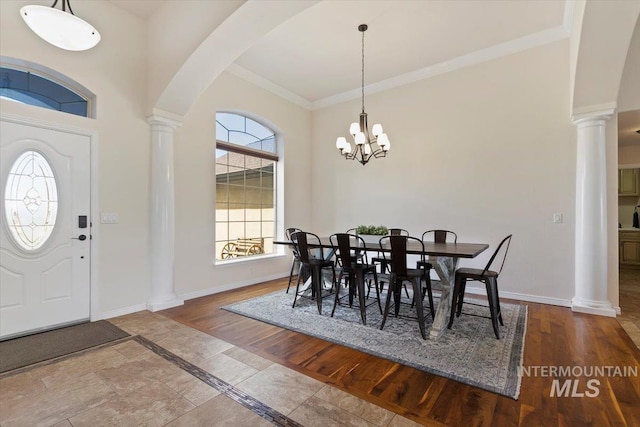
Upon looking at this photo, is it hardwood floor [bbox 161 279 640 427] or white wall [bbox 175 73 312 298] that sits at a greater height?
white wall [bbox 175 73 312 298]

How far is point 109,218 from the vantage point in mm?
3369

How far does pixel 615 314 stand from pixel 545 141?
219 centimetres

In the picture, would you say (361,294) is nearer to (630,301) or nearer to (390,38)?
(390,38)

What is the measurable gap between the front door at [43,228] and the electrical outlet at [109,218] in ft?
0.42

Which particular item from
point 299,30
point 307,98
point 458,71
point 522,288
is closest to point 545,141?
point 458,71

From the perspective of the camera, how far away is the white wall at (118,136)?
3229mm

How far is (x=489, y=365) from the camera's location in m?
2.23

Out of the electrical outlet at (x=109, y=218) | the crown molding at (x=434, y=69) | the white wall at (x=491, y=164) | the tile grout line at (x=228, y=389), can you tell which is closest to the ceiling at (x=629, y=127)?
the white wall at (x=491, y=164)

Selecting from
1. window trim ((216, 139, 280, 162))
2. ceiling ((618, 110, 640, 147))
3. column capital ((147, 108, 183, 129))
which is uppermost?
ceiling ((618, 110, 640, 147))

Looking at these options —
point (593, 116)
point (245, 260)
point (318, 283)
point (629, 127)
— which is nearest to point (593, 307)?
point (593, 116)

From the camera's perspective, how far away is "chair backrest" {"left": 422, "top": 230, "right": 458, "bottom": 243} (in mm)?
4020

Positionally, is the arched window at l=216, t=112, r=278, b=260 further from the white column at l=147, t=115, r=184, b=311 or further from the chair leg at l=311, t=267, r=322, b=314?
the chair leg at l=311, t=267, r=322, b=314

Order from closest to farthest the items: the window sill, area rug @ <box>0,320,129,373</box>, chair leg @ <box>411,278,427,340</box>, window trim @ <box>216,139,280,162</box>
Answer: area rug @ <box>0,320,129,373</box> → chair leg @ <box>411,278,427,340</box> → the window sill → window trim @ <box>216,139,280,162</box>

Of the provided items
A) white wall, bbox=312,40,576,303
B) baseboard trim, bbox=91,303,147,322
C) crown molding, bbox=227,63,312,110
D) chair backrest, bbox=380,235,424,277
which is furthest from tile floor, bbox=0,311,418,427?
crown molding, bbox=227,63,312,110
